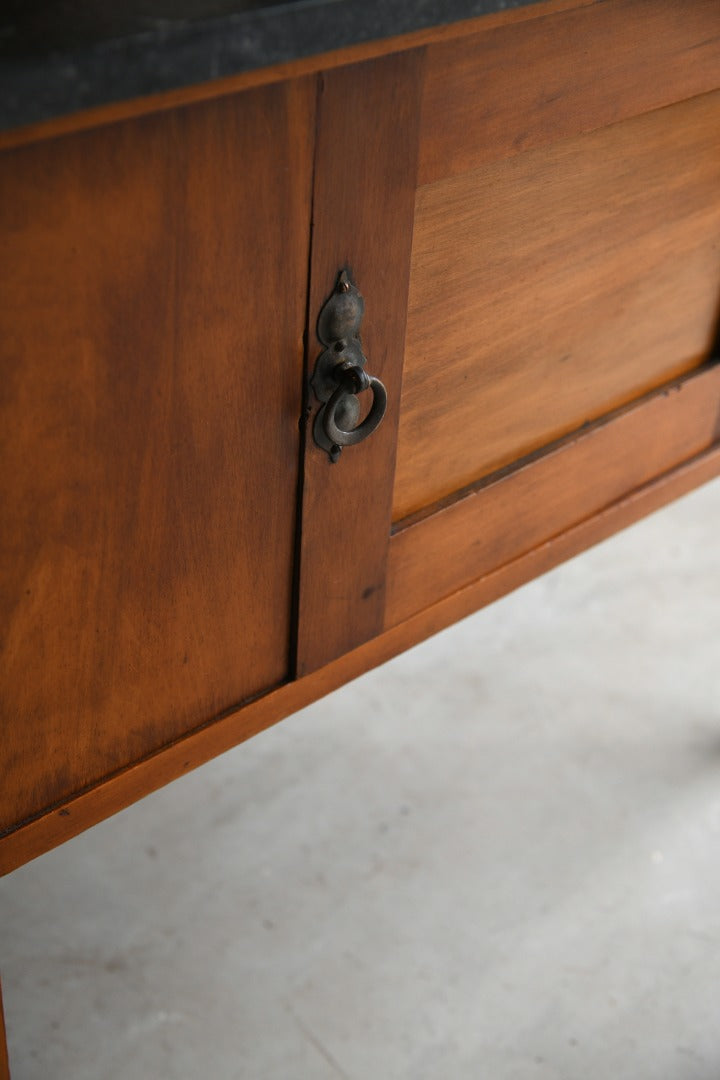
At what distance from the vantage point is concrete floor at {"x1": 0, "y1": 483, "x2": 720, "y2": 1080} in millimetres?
1036

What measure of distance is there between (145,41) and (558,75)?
11.7 inches

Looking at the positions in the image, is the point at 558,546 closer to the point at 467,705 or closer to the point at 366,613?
the point at 366,613

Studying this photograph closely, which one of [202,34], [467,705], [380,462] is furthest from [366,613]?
[467,705]

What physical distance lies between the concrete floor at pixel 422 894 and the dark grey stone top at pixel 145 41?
80 cm

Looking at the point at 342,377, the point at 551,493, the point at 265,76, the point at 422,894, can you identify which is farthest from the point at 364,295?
the point at 422,894

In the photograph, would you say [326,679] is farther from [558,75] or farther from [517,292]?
[558,75]

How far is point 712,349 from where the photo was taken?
96 centimetres

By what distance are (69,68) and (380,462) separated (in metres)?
0.33

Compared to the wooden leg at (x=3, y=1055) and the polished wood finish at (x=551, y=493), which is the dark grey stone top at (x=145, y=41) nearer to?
the polished wood finish at (x=551, y=493)

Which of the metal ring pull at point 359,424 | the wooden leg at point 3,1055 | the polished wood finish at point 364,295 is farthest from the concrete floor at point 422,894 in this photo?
the metal ring pull at point 359,424

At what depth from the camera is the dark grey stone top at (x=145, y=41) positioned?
17.1 inches

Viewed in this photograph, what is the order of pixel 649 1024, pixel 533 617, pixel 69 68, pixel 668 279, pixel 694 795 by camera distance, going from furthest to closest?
pixel 533 617, pixel 694 795, pixel 649 1024, pixel 668 279, pixel 69 68

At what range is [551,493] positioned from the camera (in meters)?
0.87

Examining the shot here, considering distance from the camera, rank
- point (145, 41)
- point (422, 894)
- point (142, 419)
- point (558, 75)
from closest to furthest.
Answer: point (145, 41)
point (142, 419)
point (558, 75)
point (422, 894)
